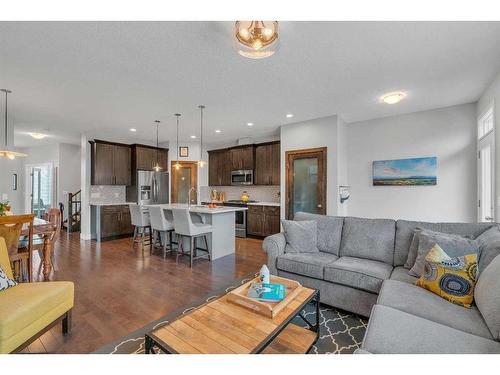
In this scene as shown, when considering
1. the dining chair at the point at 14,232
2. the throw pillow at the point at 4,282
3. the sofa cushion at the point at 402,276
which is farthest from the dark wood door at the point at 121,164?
the sofa cushion at the point at 402,276

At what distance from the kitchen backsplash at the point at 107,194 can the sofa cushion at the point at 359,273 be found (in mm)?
6093

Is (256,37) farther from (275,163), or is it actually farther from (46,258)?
(275,163)

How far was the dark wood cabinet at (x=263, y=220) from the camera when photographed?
571 cm

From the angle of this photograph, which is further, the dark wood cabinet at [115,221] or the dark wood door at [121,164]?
the dark wood door at [121,164]

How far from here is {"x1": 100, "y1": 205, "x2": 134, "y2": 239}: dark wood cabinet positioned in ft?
18.7

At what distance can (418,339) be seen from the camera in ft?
4.27

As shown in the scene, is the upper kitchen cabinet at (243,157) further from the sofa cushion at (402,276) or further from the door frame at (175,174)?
the sofa cushion at (402,276)

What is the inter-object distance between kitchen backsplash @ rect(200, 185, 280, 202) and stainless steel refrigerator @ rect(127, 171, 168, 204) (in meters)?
1.24

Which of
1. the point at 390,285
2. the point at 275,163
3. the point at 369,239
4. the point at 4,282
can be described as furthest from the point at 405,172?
the point at 4,282

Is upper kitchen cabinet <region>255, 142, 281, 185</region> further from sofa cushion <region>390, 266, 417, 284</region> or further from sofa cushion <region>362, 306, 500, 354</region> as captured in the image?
sofa cushion <region>362, 306, 500, 354</region>

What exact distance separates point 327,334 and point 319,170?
333cm

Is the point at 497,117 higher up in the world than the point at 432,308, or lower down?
higher up

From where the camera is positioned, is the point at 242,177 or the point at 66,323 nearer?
the point at 66,323
